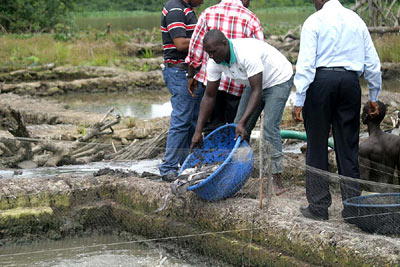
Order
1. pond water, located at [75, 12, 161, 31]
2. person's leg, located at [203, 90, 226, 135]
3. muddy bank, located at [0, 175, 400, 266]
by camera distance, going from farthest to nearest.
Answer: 1. pond water, located at [75, 12, 161, 31]
2. person's leg, located at [203, 90, 226, 135]
3. muddy bank, located at [0, 175, 400, 266]

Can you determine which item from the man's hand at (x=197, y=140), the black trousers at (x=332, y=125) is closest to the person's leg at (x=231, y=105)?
the man's hand at (x=197, y=140)

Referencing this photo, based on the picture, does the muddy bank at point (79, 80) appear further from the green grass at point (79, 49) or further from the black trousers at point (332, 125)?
the black trousers at point (332, 125)

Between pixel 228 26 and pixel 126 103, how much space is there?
1154 cm

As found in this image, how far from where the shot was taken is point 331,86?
5.18 metres

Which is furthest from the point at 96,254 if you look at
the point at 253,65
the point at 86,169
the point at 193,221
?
the point at 86,169

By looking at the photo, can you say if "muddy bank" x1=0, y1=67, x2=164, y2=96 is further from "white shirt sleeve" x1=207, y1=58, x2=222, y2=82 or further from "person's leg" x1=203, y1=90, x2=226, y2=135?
"white shirt sleeve" x1=207, y1=58, x2=222, y2=82

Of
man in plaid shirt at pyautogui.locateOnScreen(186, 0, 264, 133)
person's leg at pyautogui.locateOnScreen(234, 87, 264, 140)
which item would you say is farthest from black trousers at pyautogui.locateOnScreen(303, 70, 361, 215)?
man in plaid shirt at pyautogui.locateOnScreen(186, 0, 264, 133)

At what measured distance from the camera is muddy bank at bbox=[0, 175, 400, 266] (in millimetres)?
4668

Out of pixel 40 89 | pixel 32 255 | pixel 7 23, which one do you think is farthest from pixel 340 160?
pixel 7 23

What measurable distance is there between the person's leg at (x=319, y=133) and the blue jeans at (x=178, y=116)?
1.51 m

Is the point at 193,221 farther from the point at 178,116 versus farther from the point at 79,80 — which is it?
the point at 79,80

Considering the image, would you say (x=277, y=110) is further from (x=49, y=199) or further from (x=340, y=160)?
(x=49, y=199)

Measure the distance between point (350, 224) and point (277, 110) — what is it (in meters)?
1.16

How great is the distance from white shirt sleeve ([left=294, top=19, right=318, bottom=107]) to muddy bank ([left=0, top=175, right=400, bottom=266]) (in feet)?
2.94
